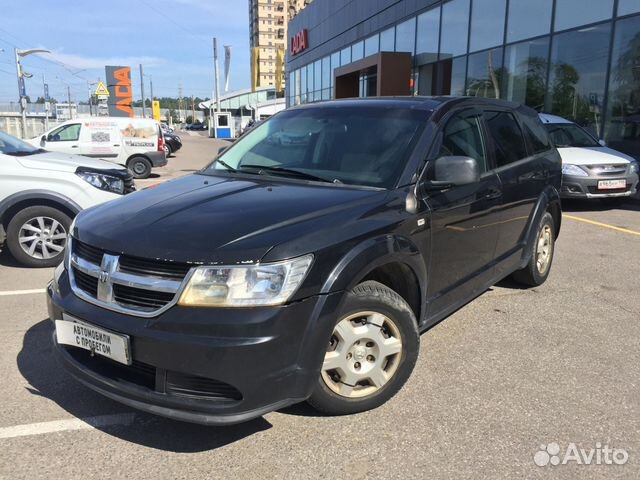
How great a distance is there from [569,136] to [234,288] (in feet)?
34.0

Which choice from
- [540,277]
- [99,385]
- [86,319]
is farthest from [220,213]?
[540,277]

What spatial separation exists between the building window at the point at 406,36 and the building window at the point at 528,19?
6211 mm

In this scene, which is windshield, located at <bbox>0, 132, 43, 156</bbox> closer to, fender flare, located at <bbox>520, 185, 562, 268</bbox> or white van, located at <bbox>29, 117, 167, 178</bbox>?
fender flare, located at <bbox>520, 185, 562, 268</bbox>

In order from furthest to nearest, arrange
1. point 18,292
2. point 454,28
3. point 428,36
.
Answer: point 428,36 < point 454,28 < point 18,292

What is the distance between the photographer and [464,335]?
4.05m

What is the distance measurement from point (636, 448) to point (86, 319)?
2802mm

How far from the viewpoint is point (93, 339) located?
8.40ft

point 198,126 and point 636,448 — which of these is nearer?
point 636,448

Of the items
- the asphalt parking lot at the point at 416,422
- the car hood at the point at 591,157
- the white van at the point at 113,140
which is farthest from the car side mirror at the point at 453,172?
the white van at the point at 113,140

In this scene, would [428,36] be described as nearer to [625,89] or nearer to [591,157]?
[625,89]

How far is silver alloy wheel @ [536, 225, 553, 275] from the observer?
5.10 m

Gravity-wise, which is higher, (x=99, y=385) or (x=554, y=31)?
(x=554, y=31)

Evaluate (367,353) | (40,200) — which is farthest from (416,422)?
(40,200)

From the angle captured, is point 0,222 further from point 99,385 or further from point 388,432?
point 388,432
